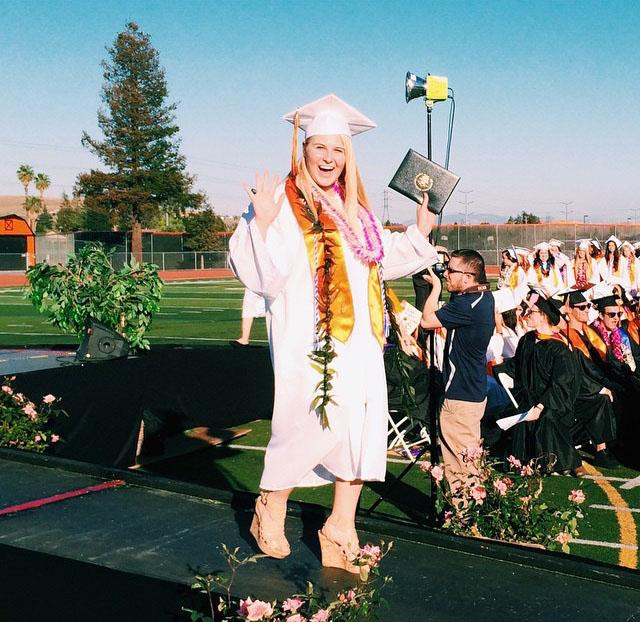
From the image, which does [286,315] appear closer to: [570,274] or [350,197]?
[350,197]

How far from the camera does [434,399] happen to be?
4.94m

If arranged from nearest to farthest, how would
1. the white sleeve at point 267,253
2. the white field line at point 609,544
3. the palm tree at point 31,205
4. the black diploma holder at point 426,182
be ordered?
the white sleeve at point 267,253 → the black diploma holder at point 426,182 → the white field line at point 609,544 → the palm tree at point 31,205

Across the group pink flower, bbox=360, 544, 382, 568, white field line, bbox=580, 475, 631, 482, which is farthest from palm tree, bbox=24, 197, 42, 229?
pink flower, bbox=360, 544, 382, 568

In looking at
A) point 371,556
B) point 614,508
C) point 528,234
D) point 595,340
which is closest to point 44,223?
point 528,234

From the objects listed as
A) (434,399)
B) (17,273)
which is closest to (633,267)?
(434,399)

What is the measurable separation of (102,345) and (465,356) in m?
3.24

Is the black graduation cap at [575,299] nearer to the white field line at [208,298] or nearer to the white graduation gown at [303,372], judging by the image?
the white graduation gown at [303,372]

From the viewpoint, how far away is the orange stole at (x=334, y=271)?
3398mm

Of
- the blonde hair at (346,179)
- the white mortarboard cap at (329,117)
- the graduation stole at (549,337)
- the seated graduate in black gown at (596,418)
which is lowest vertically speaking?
the seated graduate in black gown at (596,418)

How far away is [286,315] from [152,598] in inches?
45.4

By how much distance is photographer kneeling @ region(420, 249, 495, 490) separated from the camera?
18.4 feet

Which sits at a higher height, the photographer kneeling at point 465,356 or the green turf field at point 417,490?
the photographer kneeling at point 465,356

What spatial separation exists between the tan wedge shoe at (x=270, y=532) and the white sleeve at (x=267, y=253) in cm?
86

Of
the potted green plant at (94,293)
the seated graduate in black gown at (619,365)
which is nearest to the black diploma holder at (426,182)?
the potted green plant at (94,293)
